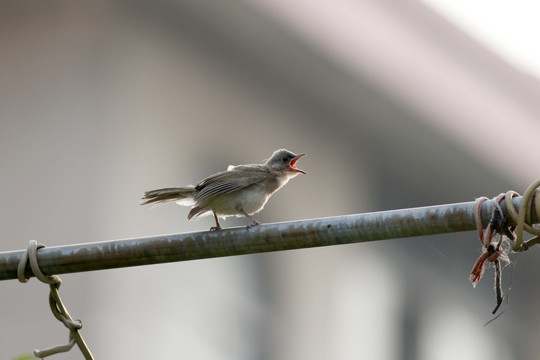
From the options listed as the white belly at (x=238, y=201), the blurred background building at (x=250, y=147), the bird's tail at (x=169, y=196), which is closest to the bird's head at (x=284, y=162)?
the white belly at (x=238, y=201)

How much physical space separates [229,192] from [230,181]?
2.7 inches

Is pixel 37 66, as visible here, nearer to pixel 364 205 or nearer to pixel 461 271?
pixel 364 205

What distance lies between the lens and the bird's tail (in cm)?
469

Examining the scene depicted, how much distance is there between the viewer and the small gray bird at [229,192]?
16.1ft

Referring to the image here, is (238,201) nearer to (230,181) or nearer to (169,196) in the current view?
(230,181)

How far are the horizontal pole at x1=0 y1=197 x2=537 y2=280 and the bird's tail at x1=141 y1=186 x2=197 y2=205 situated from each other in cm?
167

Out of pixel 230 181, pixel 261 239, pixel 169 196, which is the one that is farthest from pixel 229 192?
pixel 261 239

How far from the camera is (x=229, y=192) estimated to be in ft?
16.6

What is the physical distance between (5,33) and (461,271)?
19.8ft

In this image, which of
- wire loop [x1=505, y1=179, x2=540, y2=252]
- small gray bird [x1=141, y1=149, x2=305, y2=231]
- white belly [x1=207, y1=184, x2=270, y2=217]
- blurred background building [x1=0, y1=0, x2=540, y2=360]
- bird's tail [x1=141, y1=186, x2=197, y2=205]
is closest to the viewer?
wire loop [x1=505, y1=179, x2=540, y2=252]

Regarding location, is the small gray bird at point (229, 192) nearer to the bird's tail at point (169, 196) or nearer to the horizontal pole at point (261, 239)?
the bird's tail at point (169, 196)

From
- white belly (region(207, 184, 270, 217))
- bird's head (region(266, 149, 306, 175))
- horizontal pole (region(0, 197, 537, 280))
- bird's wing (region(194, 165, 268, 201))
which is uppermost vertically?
bird's head (region(266, 149, 306, 175))

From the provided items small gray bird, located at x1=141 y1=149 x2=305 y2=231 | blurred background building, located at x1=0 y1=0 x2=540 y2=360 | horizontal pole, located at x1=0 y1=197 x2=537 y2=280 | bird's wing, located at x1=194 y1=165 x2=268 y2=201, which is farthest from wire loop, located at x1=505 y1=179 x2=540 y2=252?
blurred background building, located at x1=0 y1=0 x2=540 y2=360

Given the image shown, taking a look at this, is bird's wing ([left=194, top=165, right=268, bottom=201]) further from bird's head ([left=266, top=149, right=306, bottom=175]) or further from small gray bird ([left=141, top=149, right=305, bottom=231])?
bird's head ([left=266, top=149, right=306, bottom=175])
